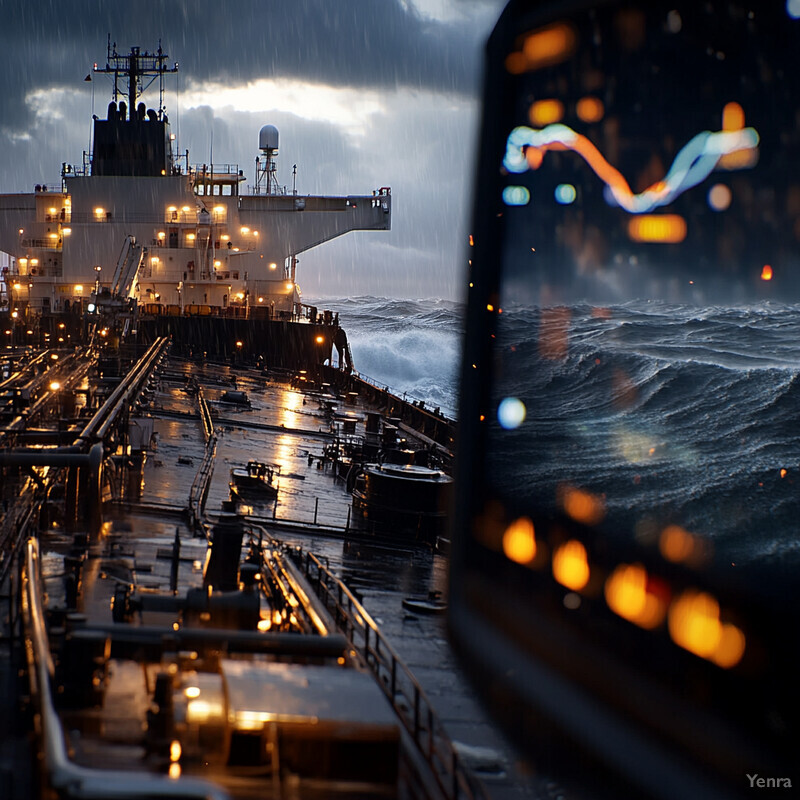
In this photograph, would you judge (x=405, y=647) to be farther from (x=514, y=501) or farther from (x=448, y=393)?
(x=448, y=393)

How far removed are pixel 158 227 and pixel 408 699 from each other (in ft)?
149

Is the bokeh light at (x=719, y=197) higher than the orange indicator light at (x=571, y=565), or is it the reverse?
the bokeh light at (x=719, y=197)

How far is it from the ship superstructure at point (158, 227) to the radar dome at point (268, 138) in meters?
2.73

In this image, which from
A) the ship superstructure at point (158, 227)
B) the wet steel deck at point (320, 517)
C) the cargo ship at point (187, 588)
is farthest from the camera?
the ship superstructure at point (158, 227)

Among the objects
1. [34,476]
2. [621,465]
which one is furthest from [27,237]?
[621,465]

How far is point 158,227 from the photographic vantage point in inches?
1893

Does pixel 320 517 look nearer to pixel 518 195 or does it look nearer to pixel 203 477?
pixel 203 477

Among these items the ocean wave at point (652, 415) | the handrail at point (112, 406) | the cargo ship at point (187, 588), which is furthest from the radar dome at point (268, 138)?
the ocean wave at point (652, 415)

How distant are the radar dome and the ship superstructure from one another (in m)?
2.73

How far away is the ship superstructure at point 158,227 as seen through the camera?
47.4 meters

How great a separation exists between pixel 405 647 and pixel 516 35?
258 inches

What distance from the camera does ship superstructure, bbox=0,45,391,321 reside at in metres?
47.4

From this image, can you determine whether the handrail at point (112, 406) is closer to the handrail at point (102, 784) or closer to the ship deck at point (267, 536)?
the ship deck at point (267, 536)

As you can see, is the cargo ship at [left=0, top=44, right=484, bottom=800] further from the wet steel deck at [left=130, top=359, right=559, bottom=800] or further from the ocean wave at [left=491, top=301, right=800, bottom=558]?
the ocean wave at [left=491, top=301, right=800, bottom=558]
